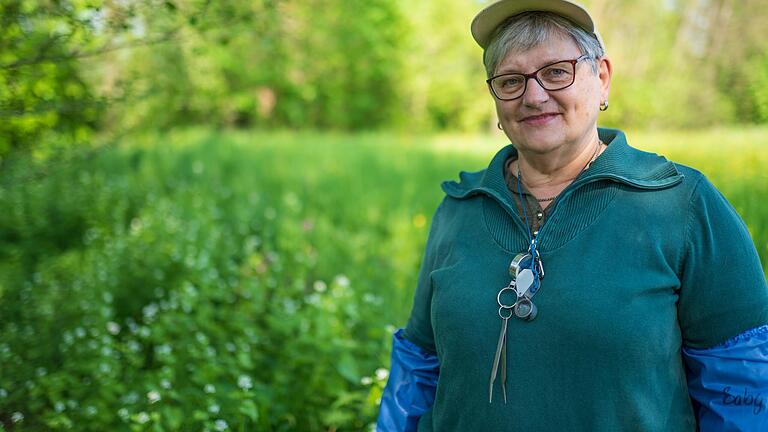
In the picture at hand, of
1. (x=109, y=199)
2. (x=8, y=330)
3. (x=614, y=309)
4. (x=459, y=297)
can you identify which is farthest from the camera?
(x=109, y=199)

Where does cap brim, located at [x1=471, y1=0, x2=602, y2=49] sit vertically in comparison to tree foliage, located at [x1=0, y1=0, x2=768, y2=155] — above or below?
above

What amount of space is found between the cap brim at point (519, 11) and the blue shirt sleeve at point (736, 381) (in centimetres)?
81

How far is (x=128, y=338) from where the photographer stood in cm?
384

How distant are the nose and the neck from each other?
134mm

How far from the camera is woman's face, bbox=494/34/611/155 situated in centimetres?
171

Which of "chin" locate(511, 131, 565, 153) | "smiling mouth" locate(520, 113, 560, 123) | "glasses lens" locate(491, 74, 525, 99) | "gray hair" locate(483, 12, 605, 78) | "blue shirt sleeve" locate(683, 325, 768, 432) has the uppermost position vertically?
"gray hair" locate(483, 12, 605, 78)

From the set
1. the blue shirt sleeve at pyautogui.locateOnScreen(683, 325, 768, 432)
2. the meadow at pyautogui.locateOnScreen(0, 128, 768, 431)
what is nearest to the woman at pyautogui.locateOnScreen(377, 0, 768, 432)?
the blue shirt sleeve at pyautogui.locateOnScreen(683, 325, 768, 432)

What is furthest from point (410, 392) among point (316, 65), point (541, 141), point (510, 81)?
point (316, 65)

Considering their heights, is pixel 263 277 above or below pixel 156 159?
above

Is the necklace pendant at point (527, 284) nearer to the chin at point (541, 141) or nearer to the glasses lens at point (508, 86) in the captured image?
the chin at point (541, 141)

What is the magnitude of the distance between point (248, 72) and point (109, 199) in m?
21.0

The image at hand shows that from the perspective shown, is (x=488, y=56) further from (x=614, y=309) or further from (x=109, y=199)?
(x=109, y=199)

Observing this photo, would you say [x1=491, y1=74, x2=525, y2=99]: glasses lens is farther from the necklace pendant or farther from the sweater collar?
the necklace pendant

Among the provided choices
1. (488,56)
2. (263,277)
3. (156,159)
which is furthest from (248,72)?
(488,56)
